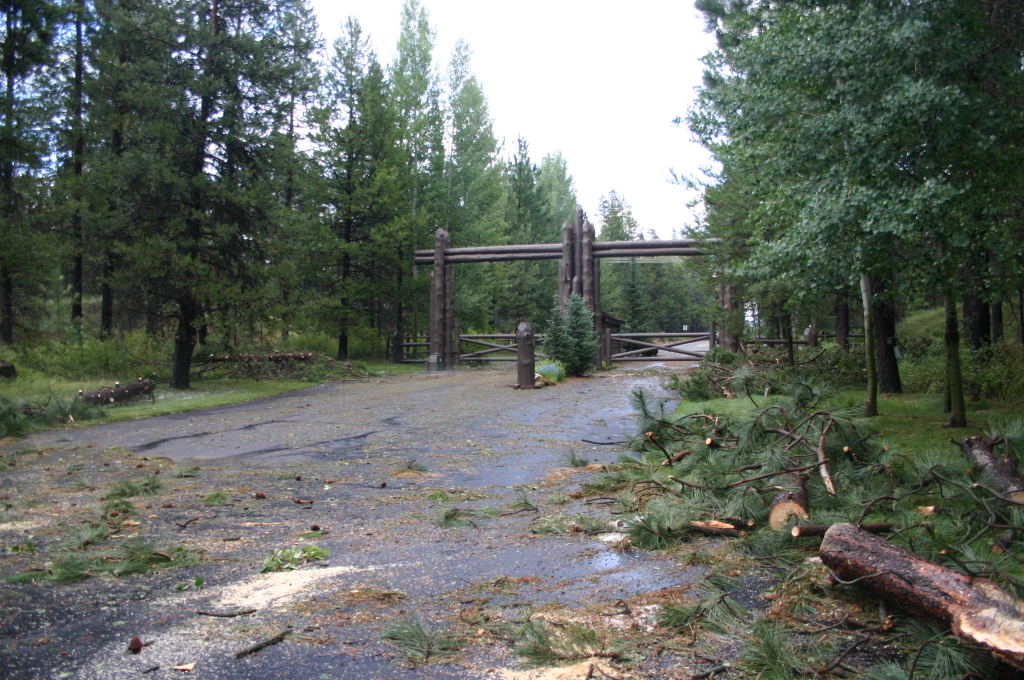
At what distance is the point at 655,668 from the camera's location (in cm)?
353

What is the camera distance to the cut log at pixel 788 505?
18.1 feet

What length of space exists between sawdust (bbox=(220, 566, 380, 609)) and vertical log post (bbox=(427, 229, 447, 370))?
2317cm

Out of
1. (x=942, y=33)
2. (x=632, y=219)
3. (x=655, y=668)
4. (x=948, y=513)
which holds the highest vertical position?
(x=632, y=219)

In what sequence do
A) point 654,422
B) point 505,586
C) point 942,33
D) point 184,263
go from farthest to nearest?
1. point 184,263
2. point 654,422
3. point 942,33
4. point 505,586

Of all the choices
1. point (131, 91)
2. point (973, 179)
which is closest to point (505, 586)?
point (973, 179)

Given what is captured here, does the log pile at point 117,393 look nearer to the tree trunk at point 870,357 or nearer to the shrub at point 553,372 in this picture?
the shrub at point 553,372

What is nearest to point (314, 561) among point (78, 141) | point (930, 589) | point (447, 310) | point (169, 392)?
point (930, 589)

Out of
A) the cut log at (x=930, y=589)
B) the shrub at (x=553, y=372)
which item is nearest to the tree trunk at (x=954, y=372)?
the cut log at (x=930, y=589)

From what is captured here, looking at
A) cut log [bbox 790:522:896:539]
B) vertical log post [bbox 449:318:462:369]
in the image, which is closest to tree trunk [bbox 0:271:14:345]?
vertical log post [bbox 449:318:462:369]

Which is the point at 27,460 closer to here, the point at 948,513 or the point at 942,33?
the point at 948,513

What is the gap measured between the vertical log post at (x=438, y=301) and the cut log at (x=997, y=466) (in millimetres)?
22680

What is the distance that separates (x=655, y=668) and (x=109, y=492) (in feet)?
20.2

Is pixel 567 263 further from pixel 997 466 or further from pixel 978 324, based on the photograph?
pixel 997 466

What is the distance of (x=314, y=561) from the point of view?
211 inches
